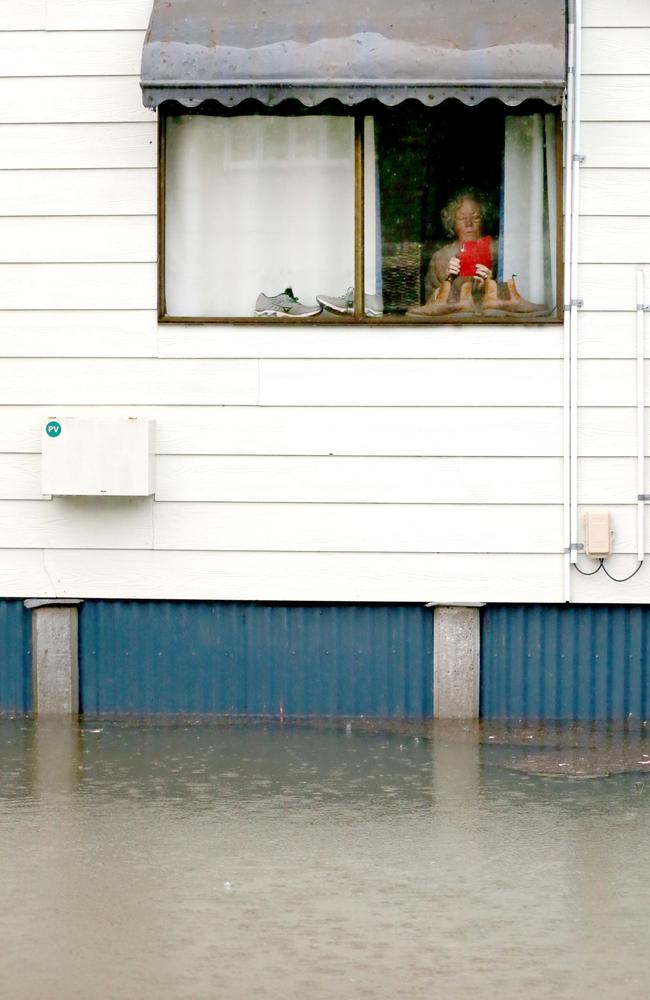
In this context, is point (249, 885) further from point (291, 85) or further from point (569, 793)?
point (291, 85)

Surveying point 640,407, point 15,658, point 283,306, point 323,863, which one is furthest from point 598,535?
point 15,658

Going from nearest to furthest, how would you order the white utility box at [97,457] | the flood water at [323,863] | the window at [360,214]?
1. the flood water at [323,863]
2. the white utility box at [97,457]
3. the window at [360,214]

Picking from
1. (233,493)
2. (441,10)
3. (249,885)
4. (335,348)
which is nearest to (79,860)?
(249,885)

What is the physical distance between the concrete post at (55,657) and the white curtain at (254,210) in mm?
1927

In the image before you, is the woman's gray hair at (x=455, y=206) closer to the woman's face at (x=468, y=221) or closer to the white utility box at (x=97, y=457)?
the woman's face at (x=468, y=221)

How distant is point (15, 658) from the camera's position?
9609mm

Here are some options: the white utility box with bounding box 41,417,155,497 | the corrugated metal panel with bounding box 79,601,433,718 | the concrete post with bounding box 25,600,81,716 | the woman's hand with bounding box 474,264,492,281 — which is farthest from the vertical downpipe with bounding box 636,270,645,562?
the concrete post with bounding box 25,600,81,716

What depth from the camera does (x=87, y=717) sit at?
376 inches

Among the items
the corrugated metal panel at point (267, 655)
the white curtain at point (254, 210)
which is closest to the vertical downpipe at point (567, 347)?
the corrugated metal panel at point (267, 655)

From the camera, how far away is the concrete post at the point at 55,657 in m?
9.49

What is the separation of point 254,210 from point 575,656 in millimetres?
3246

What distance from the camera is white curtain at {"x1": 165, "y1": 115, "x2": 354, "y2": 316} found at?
9320mm

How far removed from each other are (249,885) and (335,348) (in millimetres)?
3878

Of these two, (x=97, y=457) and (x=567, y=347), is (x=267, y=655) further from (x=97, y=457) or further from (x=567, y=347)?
(x=567, y=347)
